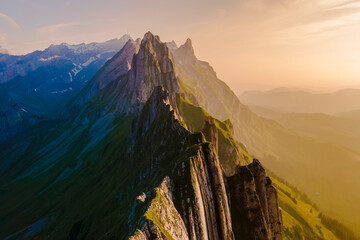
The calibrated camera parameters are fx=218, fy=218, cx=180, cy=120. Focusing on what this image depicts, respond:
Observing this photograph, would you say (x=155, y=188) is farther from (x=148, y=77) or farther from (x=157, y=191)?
(x=148, y=77)

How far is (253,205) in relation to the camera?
49.0m

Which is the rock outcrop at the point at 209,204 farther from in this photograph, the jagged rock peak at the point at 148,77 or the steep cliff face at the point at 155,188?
the jagged rock peak at the point at 148,77

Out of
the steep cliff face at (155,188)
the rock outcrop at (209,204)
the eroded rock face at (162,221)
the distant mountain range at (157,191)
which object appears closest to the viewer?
the eroded rock face at (162,221)

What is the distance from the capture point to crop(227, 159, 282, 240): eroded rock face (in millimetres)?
48353

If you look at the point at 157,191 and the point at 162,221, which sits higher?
the point at 157,191

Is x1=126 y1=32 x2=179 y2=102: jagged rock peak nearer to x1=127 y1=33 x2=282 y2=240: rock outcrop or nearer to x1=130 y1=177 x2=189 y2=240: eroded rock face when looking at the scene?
x1=127 y1=33 x2=282 y2=240: rock outcrop

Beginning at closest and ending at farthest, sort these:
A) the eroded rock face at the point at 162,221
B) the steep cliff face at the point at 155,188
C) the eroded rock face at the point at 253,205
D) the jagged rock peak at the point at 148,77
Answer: the eroded rock face at the point at 162,221 < the steep cliff face at the point at 155,188 < the eroded rock face at the point at 253,205 < the jagged rock peak at the point at 148,77

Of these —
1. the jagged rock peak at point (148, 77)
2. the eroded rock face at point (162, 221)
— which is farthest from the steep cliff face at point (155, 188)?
the jagged rock peak at point (148, 77)

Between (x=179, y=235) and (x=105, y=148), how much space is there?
14079 cm

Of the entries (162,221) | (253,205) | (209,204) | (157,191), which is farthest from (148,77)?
(162,221)

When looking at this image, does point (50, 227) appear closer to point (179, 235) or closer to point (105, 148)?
point (105, 148)

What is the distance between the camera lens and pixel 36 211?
155625 millimetres

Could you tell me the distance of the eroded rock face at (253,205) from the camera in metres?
48.4

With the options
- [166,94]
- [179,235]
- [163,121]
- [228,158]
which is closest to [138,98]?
[166,94]
